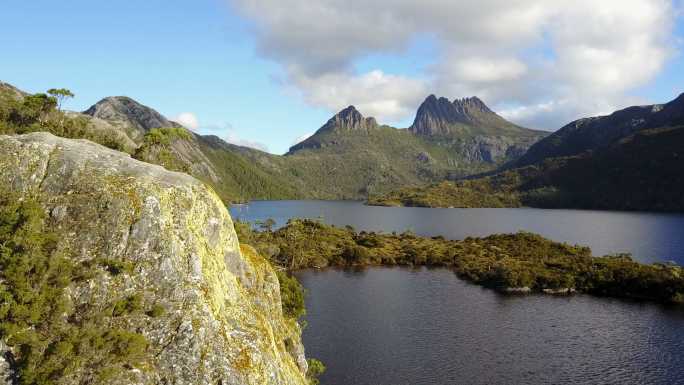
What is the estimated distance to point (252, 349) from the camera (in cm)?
2961

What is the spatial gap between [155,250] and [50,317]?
6883mm

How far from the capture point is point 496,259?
14162 cm

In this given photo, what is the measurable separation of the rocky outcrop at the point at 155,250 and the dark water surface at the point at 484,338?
107 feet

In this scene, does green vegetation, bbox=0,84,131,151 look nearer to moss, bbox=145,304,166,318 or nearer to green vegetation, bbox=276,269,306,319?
green vegetation, bbox=276,269,306,319

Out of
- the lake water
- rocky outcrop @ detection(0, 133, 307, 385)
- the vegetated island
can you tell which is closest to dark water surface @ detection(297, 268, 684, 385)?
the lake water

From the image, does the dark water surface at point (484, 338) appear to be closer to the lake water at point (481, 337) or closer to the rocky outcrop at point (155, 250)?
the lake water at point (481, 337)

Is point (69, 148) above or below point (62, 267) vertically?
above

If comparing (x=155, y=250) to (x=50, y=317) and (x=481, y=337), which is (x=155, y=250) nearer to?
(x=50, y=317)

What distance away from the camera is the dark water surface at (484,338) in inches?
2384

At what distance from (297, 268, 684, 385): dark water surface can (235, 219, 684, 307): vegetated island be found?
8266 mm

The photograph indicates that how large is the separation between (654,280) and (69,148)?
125 meters

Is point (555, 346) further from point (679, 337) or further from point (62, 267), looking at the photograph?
point (62, 267)

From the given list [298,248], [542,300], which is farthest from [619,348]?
[298,248]

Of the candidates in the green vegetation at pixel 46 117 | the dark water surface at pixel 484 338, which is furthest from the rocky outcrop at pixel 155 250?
the green vegetation at pixel 46 117
